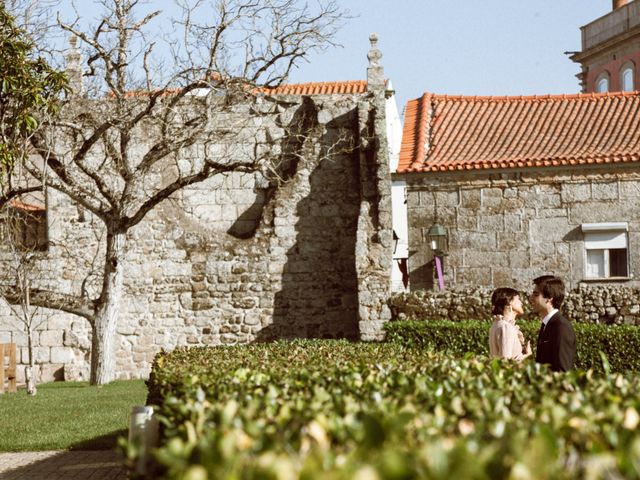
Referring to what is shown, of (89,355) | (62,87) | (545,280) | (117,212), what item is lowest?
(89,355)

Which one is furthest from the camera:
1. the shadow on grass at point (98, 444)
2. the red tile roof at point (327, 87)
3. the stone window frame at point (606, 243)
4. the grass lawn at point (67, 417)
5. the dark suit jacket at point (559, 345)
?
the red tile roof at point (327, 87)

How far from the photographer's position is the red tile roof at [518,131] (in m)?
20.7

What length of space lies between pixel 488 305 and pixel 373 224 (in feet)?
8.80

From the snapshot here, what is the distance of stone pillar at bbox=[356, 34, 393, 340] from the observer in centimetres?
1875

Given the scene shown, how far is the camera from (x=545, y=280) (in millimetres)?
7398

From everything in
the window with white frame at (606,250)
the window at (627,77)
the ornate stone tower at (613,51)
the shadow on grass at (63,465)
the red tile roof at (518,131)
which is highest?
the ornate stone tower at (613,51)

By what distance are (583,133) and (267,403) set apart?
18911 millimetres

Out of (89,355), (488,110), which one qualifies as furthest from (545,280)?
(488,110)

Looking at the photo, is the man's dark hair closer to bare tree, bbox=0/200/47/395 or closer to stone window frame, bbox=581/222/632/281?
bare tree, bbox=0/200/47/395

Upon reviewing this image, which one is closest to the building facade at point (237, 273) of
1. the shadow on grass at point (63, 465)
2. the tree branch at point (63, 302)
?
the tree branch at point (63, 302)

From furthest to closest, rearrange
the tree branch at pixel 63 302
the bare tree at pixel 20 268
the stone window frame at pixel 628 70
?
the stone window frame at pixel 628 70 → the bare tree at pixel 20 268 → the tree branch at pixel 63 302

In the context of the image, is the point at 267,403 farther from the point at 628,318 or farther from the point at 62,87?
the point at 628,318

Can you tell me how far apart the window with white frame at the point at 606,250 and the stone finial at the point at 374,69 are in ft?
16.1

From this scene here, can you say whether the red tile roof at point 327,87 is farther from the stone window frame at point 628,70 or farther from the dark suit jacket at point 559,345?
the dark suit jacket at point 559,345
